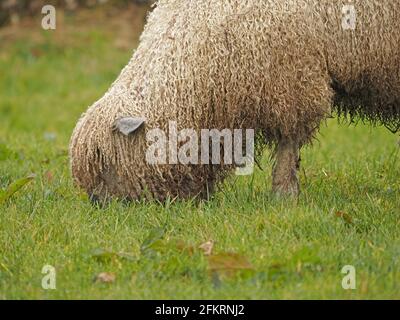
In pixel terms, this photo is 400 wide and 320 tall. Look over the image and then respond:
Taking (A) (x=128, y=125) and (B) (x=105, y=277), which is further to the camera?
(A) (x=128, y=125)

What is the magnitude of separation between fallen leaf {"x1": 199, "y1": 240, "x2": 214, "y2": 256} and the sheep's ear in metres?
0.94

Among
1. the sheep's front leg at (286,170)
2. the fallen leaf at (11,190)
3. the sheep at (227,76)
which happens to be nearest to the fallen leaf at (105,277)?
the sheep at (227,76)

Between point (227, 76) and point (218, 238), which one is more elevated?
point (227, 76)

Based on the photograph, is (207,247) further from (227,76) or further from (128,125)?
(227,76)

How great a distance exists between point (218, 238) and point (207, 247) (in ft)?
0.70

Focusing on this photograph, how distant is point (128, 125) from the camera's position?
5.63 m

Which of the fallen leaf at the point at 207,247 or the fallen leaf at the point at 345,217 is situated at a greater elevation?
the fallen leaf at the point at 345,217

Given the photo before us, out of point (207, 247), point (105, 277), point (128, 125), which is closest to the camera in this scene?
point (105, 277)

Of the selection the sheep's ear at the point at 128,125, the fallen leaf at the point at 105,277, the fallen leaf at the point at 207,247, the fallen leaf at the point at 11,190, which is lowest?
the fallen leaf at the point at 105,277

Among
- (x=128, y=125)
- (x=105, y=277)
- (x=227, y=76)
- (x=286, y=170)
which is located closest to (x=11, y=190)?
(x=128, y=125)

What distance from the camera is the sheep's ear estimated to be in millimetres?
5617

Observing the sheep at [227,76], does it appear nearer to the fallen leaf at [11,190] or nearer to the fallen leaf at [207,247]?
the fallen leaf at [11,190]

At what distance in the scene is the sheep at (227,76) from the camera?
567 cm

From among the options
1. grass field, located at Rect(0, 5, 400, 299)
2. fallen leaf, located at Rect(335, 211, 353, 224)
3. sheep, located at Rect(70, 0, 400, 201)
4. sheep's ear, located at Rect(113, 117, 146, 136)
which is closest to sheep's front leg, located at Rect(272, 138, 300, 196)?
grass field, located at Rect(0, 5, 400, 299)
